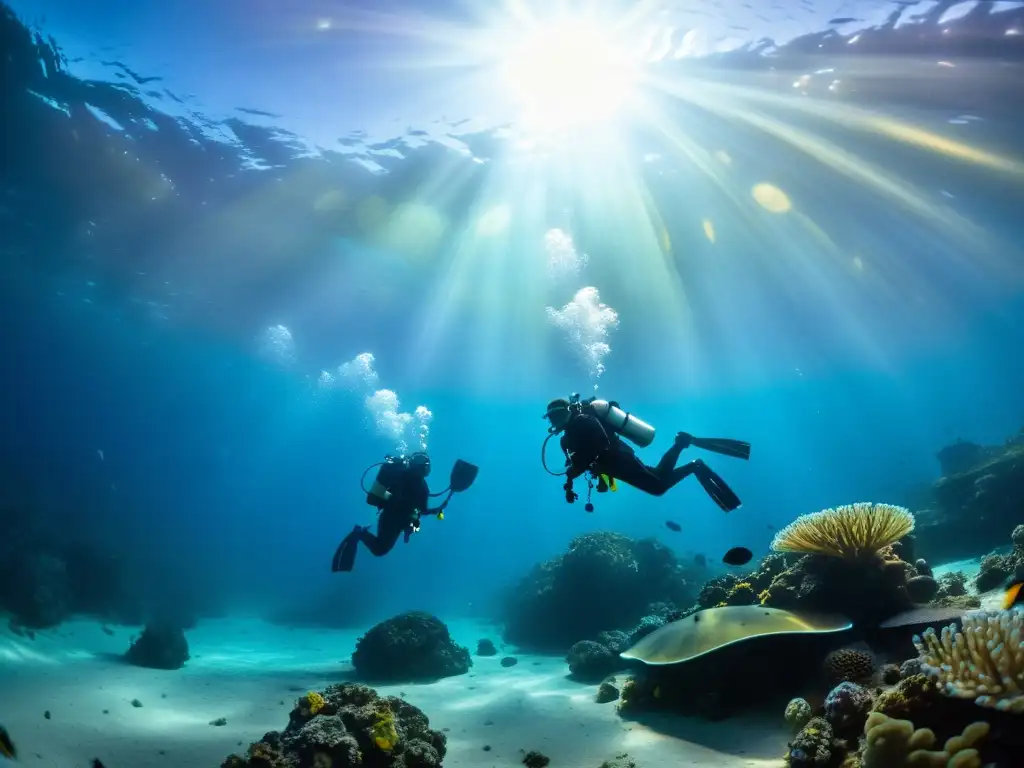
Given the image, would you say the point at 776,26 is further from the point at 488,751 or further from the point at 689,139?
the point at 488,751

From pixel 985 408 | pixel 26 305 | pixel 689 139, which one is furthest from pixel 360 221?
pixel 985 408

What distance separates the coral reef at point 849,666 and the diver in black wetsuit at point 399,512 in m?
6.51

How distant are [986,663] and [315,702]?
5.96m

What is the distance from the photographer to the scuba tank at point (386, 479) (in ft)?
32.2

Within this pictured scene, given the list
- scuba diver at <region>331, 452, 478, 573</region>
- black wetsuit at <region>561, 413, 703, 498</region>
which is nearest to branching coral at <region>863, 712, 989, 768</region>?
black wetsuit at <region>561, 413, 703, 498</region>

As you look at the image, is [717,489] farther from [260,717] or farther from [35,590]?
[35,590]

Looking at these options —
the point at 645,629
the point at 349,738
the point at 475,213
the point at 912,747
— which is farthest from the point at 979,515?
the point at 475,213

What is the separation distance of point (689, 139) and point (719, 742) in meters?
17.3

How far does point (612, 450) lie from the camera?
7.28 meters

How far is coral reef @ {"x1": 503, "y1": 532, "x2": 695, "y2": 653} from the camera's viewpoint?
15.2m

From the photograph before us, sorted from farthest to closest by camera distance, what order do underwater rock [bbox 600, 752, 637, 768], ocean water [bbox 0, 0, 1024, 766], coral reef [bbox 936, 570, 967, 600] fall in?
ocean water [bbox 0, 0, 1024, 766]
coral reef [bbox 936, 570, 967, 600]
underwater rock [bbox 600, 752, 637, 768]

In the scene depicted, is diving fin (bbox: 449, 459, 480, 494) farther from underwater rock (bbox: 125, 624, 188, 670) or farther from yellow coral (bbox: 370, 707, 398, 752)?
underwater rock (bbox: 125, 624, 188, 670)

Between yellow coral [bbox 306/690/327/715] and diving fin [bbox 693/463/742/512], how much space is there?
5.56m

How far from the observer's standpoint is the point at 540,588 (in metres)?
17.9
